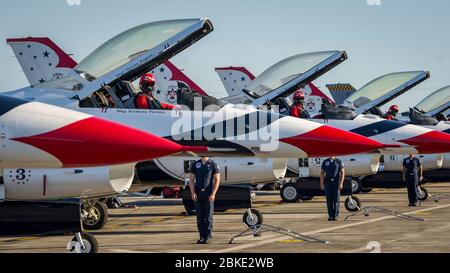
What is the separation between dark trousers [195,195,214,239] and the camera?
42.8 feet

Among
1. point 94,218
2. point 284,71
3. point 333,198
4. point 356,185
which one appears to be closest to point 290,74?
point 284,71

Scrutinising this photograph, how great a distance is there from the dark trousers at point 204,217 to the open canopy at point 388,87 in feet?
45.2

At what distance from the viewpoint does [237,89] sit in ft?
107

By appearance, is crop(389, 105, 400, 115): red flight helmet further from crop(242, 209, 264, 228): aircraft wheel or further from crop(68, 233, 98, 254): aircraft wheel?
crop(68, 233, 98, 254): aircraft wheel

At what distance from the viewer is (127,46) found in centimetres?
1556

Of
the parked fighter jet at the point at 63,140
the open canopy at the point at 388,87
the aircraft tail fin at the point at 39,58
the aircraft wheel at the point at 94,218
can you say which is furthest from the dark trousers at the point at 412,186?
the parked fighter jet at the point at 63,140

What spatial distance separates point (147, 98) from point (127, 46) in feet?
3.41

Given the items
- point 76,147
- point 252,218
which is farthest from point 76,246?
point 252,218

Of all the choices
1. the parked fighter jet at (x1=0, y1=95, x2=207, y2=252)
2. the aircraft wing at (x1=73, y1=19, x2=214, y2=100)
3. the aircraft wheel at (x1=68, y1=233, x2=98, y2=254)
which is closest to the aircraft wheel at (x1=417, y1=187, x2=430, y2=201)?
the aircraft wing at (x1=73, y1=19, x2=214, y2=100)

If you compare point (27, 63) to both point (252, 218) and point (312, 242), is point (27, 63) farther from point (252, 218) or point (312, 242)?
point (312, 242)

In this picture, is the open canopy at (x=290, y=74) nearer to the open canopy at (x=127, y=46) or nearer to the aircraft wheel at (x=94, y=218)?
the open canopy at (x=127, y=46)

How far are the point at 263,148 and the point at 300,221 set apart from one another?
76.2 inches

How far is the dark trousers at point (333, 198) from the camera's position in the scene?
1708 cm

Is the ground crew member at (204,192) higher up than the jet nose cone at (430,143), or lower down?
lower down
